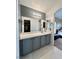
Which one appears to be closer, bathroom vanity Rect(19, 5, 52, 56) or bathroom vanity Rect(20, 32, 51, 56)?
bathroom vanity Rect(20, 32, 51, 56)

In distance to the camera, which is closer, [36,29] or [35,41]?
[35,41]

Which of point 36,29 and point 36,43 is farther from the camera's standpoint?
point 36,29

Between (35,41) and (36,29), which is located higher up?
(36,29)

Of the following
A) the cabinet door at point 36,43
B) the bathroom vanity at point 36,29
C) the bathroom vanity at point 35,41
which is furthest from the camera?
the cabinet door at point 36,43

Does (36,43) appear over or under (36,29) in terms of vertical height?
under

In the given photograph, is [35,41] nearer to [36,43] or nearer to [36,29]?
[36,43]

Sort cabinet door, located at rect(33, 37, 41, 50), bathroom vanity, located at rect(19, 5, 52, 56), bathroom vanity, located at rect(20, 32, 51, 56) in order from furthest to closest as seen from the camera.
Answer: cabinet door, located at rect(33, 37, 41, 50) < bathroom vanity, located at rect(19, 5, 52, 56) < bathroom vanity, located at rect(20, 32, 51, 56)

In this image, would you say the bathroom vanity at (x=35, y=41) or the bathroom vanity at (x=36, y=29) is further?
the bathroom vanity at (x=36, y=29)

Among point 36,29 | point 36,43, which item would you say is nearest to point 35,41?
point 36,43

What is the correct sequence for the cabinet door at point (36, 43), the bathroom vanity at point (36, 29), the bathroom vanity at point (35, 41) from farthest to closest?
1. the cabinet door at point (36, 43)
2. the bathroom vanity at point (36, 29)
3. the bathroom vanity at point (35, 41)

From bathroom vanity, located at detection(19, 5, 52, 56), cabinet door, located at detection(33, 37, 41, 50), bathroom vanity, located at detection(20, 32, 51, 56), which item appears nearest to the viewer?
bathroom vanity, located at detection(20, 32, 51, 56)
